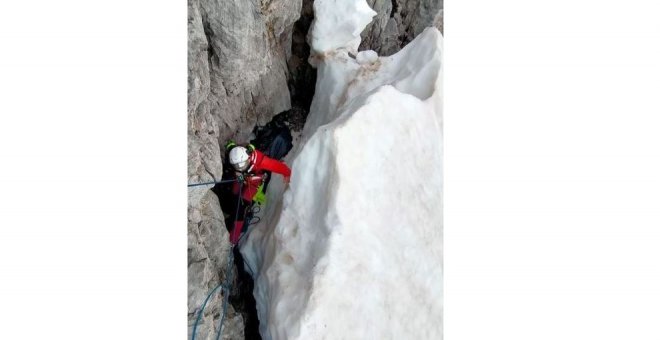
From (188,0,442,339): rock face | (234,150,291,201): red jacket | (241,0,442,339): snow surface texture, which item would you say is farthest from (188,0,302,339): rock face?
(241,0,442,339): snow surface texture

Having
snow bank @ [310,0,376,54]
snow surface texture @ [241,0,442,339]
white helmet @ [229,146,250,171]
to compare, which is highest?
snow bank @ [310,0,376,54]

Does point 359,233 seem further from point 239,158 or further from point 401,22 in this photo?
point 401,22

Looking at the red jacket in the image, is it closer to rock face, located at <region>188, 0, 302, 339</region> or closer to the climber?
the climber

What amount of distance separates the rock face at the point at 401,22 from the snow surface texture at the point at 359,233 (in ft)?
7.46

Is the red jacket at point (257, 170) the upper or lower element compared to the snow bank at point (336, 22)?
lower

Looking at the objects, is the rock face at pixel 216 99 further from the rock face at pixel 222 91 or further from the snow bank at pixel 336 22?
the snow bank at pixel 336 22

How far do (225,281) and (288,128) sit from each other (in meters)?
2.16

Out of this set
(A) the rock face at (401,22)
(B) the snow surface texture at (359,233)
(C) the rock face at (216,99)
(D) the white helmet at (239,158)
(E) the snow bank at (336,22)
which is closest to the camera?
(C) the rock face at (216,99)

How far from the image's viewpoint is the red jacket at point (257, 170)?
3.58 metres

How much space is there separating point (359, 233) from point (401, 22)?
4.18 meters

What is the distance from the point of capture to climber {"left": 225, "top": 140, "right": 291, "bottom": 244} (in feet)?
Answer: 11.5

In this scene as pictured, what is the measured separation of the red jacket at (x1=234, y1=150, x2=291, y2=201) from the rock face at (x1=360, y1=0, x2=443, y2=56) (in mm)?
2846

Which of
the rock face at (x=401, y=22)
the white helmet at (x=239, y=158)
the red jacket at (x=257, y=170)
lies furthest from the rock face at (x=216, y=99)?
the rock face at (x=401, y=22)

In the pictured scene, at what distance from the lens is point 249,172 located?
3.66m
